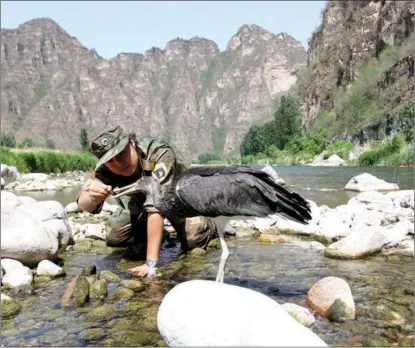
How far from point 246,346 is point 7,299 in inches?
102

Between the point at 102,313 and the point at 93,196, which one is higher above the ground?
the point at 93,196

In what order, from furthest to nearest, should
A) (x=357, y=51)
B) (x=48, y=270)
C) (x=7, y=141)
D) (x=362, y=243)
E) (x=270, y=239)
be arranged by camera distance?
(x=357, y=51), (x=7, y=141), (x=270, y=239), (x=362, y=243), (x=48, y=270)

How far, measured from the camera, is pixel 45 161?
102 feet

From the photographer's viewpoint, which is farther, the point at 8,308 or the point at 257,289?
the point at 257,289

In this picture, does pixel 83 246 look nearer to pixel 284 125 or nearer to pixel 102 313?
pixel 102 313

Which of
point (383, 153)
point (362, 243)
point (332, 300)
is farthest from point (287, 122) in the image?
point (332, 300)

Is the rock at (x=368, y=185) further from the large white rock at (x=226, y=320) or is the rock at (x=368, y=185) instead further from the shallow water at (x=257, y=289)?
the large white rock at (x=226, y=320)

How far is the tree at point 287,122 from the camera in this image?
92438 millimetres

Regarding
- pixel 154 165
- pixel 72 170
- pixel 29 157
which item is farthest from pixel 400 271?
pixel 72 170

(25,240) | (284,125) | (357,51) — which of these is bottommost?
(25,240)

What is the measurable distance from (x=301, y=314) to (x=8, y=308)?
8.73 ft

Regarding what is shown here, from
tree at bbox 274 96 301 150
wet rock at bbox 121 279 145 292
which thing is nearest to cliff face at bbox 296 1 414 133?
tree at bbox 274 96 301 150

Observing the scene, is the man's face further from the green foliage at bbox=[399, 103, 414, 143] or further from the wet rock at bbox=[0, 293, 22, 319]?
the green foliage at bbox=[399, 103, 414, 143]

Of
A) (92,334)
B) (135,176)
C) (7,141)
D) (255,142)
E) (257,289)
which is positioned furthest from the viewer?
(255,142)
